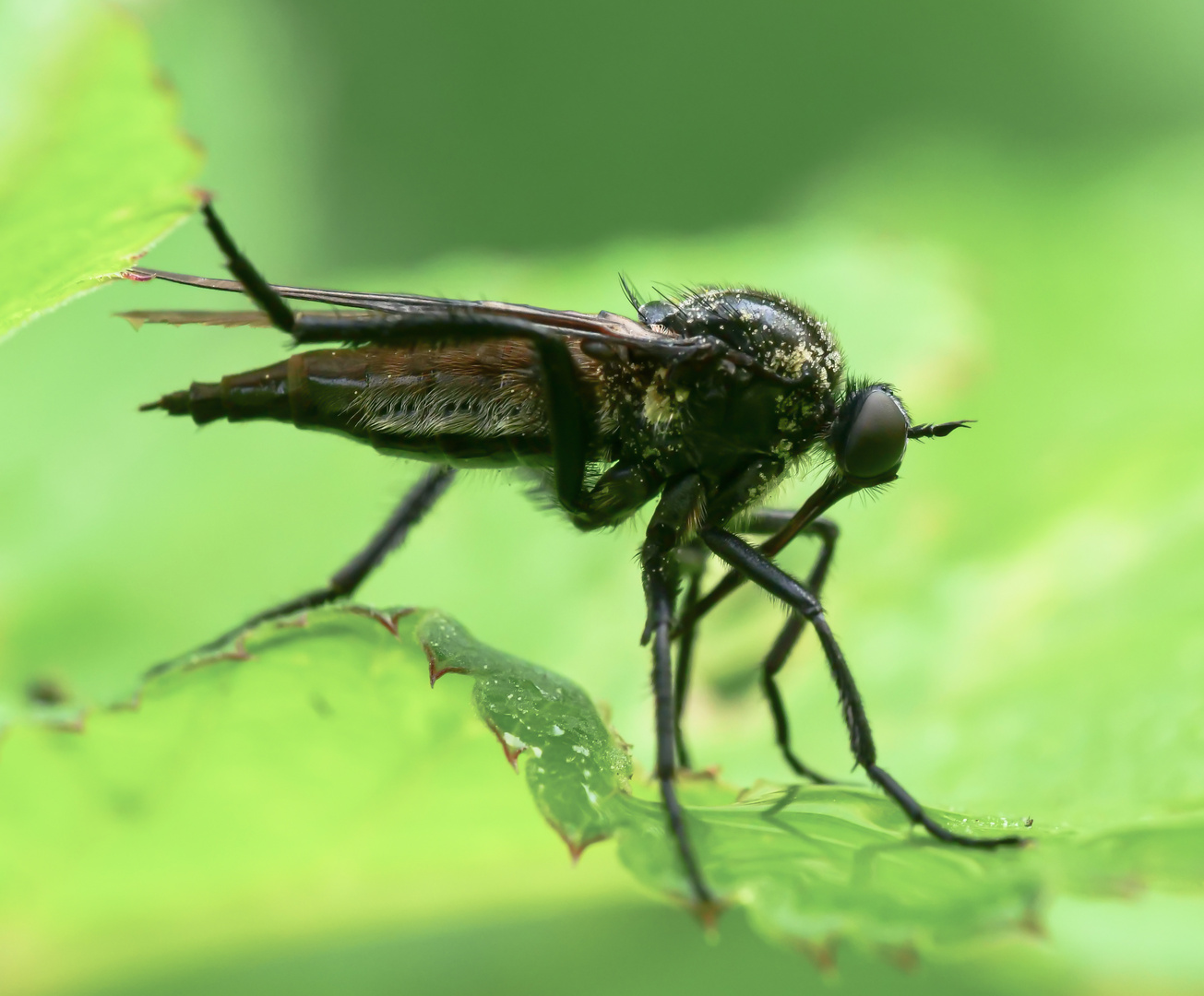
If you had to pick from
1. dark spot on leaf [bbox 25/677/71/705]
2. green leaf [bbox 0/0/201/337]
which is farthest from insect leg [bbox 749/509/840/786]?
green leaf [bbox 0/0/201/337]

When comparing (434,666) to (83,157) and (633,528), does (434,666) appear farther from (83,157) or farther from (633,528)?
(633,528)

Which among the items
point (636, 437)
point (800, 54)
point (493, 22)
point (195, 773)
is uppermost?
point (800, 54)

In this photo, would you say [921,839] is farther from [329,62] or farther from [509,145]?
[329,62]

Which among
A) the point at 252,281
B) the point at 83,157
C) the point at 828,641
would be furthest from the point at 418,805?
the point at 83,157

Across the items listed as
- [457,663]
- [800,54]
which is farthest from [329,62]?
[457,663]

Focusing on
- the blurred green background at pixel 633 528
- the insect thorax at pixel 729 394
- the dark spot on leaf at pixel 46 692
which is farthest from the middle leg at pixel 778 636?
the dark spot on leaf at pixel 46 692

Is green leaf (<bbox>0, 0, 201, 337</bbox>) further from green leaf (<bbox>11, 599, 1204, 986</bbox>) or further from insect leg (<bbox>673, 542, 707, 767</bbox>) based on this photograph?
insect leg (<bbox>673, 542, 707, 767</bbox>)

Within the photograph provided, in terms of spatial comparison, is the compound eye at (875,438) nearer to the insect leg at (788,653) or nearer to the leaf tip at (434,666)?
the insect leg at (788,653)
